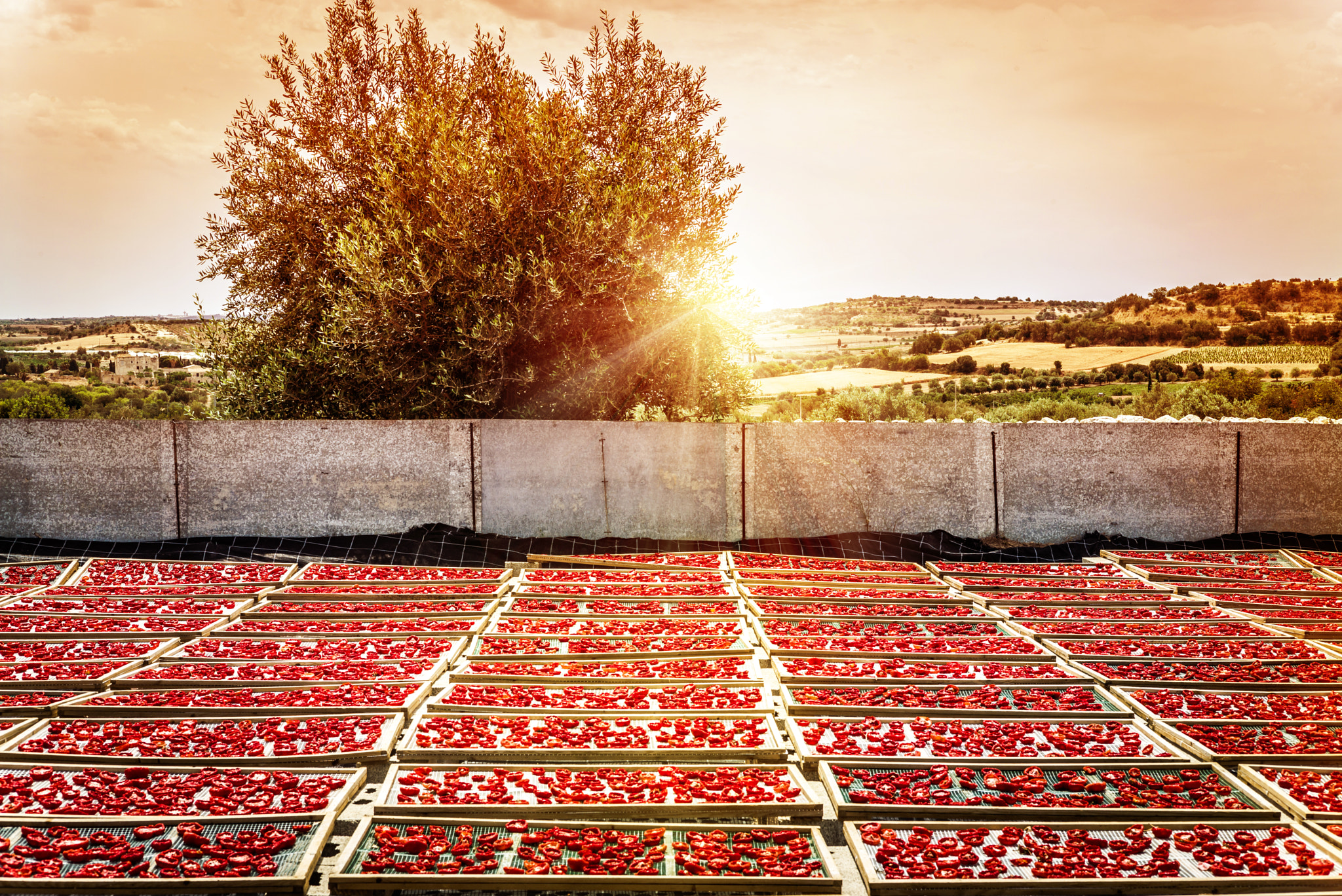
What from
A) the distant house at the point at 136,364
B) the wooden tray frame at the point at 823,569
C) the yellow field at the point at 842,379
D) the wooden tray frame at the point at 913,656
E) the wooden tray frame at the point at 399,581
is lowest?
the wooden tray frame at the point at 913,656

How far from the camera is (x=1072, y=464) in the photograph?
10289 mm

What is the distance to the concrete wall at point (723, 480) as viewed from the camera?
9.79m

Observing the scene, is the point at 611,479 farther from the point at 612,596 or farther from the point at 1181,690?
the point at 1181,690

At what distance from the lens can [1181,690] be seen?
5.29 meters

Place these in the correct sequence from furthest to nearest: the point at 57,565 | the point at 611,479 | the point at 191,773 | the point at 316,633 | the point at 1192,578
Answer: the point at 611,479
the point at 57,565
the point at 1192,578
the point at 316,633
the point at 191,773

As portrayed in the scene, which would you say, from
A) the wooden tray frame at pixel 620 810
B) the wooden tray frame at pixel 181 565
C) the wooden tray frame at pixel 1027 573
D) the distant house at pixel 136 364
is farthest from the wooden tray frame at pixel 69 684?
the distant house at pixel 136 364

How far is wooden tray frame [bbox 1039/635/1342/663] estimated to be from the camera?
5.80m

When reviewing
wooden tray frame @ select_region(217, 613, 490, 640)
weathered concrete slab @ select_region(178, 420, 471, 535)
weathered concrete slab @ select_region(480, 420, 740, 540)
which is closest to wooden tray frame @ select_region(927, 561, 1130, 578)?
weathered concrete slab @ select_region(480, 420, 740, 540)

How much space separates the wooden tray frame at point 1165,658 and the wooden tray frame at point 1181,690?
0.45 meters

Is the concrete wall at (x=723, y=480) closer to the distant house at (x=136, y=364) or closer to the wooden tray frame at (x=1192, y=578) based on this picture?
the wooden tray frame at (x=1192, y=578)

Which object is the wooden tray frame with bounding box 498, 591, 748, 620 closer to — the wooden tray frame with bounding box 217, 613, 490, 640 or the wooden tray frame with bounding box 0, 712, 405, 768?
the wooden tray frame with bounding box 217, 613, 490, 640

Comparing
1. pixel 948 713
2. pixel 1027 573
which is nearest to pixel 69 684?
pixel 948 713

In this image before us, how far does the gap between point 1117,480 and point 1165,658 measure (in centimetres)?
491

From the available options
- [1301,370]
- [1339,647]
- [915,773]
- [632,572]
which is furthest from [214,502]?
[1301,370]
